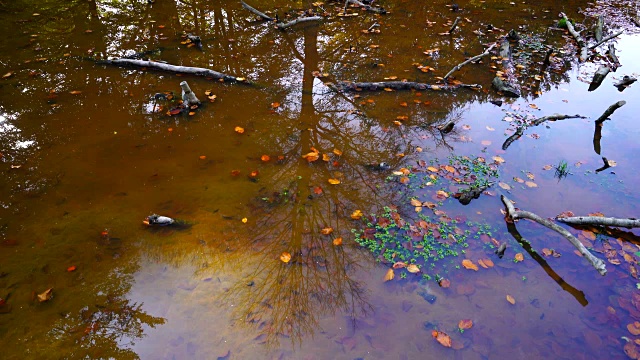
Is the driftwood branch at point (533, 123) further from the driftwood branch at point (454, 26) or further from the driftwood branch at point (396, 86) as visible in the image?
the driftwood branch at point (454, 26)

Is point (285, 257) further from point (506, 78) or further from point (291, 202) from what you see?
point (506, 78)

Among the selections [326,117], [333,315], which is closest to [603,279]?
[333,315]

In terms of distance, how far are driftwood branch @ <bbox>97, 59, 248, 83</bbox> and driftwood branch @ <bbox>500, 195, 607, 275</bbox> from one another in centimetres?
529

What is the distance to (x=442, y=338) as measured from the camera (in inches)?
123

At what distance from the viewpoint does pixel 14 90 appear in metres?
6.64

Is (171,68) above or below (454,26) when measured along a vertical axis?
below

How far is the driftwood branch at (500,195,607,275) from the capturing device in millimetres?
3477

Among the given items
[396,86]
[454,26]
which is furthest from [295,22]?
[454,26]

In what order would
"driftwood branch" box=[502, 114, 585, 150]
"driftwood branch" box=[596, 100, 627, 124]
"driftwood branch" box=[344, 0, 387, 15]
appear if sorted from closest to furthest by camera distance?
"driftwood branch" box=[502, 114, 585, 150], "driftwood branch" box=[596, 100, 627, 124], "driftwood branch" box=[344, 0, 387, 15]

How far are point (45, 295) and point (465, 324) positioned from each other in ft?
13.5

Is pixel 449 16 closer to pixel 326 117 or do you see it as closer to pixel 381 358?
pixel 326 117

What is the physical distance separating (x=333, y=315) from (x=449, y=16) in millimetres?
10005

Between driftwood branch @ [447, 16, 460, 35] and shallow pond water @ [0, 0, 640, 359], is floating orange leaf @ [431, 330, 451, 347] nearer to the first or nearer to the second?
shallow pond water @ [0, 0, 640, 359]

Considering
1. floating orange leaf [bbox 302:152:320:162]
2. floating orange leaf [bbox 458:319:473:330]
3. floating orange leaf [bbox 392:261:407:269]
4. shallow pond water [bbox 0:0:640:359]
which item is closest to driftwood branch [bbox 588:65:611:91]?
shallow pond water [bbox 0:0:640:359]
